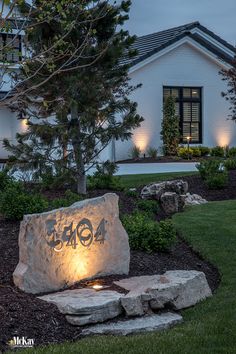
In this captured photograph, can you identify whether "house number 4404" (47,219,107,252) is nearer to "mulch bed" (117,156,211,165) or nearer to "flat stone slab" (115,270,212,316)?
"flat stone slab" (115,270,212,316)

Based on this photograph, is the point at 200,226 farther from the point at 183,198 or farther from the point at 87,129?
the point at 87,129

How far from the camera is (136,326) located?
543 cm

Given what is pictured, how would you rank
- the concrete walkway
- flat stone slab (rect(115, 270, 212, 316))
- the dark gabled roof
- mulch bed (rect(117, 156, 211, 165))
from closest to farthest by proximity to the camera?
1. flat stone slab (rect(115, 270, 212, 316))
2. the concrete walkway
3. mulch bed (rect(117, 156, 211, 165))
4. the dark gabled roof

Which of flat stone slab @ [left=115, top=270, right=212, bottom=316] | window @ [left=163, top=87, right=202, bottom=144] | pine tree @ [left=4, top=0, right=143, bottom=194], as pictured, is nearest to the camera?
flat stone slab @ [left=115, top=270, right=212, bottom=316]

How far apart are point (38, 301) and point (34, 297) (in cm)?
18

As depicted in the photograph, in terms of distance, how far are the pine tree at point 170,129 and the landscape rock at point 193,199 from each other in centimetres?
1220

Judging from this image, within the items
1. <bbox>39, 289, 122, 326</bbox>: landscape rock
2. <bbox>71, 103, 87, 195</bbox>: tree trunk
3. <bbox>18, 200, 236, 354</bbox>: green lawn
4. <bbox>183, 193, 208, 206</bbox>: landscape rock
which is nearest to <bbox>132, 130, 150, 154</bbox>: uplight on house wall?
<bbox>183, 193, 208, 206</bbox>: landscape rock

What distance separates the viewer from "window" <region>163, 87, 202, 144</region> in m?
27.3

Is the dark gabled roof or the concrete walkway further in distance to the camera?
the dark gabled roof

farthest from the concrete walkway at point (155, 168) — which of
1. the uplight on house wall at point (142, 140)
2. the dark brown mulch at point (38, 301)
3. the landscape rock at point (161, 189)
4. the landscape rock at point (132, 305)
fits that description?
the landscape rock at point (132, 305)

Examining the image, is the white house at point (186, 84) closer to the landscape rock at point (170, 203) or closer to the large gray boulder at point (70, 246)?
the landscape rock at point (170, 203)

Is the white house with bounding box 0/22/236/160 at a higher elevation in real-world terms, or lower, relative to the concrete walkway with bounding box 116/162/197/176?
higher

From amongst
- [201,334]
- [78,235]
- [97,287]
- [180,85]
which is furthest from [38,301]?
[180,85]

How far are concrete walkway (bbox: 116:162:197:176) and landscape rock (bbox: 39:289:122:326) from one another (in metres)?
14.1
